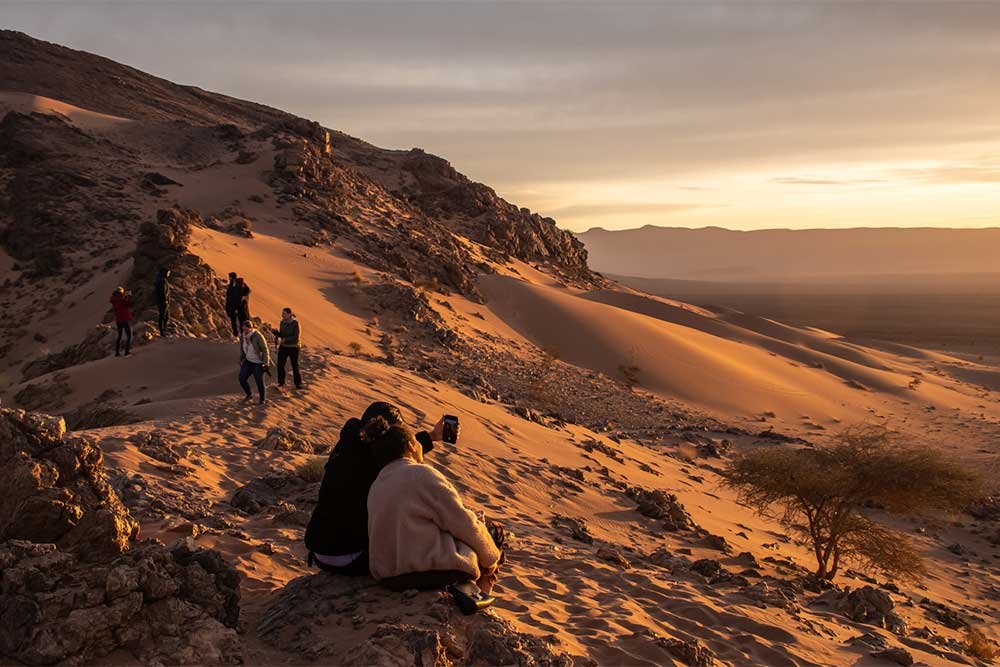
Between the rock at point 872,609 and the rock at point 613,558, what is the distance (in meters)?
2.40

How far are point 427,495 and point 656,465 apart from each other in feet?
37.8

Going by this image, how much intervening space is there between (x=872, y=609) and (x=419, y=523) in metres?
5.91

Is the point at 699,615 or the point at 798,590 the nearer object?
the point at 699,615

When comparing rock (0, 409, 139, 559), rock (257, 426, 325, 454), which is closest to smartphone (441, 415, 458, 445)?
rock (0, 409, 139, 559)

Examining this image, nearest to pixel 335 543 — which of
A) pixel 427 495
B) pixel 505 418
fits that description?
pixel 427 495

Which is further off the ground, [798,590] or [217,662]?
[217,662]

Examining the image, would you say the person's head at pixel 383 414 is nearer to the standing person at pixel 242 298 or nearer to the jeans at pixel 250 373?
the jeans at pixel 250 373

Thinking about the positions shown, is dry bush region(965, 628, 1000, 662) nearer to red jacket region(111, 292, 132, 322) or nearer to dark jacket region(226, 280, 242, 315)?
dark jacket region(226, 280, 242, 315)

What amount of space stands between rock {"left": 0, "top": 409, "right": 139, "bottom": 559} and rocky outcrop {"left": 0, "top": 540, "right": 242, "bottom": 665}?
0.19 metres

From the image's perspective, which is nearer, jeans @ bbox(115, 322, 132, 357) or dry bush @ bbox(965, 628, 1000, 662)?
dry bush @ bbox(965, 628, 1000, 662)

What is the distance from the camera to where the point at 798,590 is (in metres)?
8.27

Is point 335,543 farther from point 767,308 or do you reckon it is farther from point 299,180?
point 767,308

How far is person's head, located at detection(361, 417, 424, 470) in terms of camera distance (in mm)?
4004

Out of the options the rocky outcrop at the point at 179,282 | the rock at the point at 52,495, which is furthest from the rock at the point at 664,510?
the rocky outcrop at the point at 179,282
